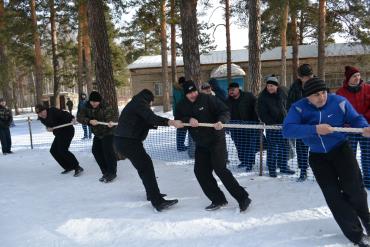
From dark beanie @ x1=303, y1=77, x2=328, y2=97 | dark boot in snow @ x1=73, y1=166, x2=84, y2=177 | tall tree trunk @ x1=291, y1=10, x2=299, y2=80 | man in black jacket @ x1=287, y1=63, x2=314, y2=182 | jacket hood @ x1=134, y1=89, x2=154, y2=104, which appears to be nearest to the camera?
dark beanie @ x1=303, y1=77, x2=328, y2=97

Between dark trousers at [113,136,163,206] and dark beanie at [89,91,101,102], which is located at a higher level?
dark beanie at [89,91,101,102]

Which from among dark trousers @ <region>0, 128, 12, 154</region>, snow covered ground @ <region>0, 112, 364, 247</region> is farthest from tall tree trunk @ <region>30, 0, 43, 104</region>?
snow covered ground @ <region>0, 112, 364, 247</region>

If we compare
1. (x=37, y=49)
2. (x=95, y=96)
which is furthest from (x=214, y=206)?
(x=37, y=49)

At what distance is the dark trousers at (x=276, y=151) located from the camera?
20.1 ft

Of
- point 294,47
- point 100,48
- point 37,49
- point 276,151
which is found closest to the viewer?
point 276,151

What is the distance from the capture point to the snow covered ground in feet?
13.4

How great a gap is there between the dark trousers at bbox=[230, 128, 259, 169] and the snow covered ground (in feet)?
1.43

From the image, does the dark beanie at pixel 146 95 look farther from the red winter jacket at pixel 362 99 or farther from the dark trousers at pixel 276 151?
the red winter jacket at pixel 362 99

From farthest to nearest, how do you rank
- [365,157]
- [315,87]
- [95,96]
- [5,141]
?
[5,141] < [95,96] < [365,157] < [315,87]

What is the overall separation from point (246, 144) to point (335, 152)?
3280 mm

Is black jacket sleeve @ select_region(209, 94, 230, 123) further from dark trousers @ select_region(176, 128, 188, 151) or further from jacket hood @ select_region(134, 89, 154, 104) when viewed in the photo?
dark trousers @ select_region(176, 128, 188, 151)

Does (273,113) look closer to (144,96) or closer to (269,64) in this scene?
(144,96)

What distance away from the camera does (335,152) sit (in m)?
3.58

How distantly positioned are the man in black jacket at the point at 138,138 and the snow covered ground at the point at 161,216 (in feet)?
0.97
